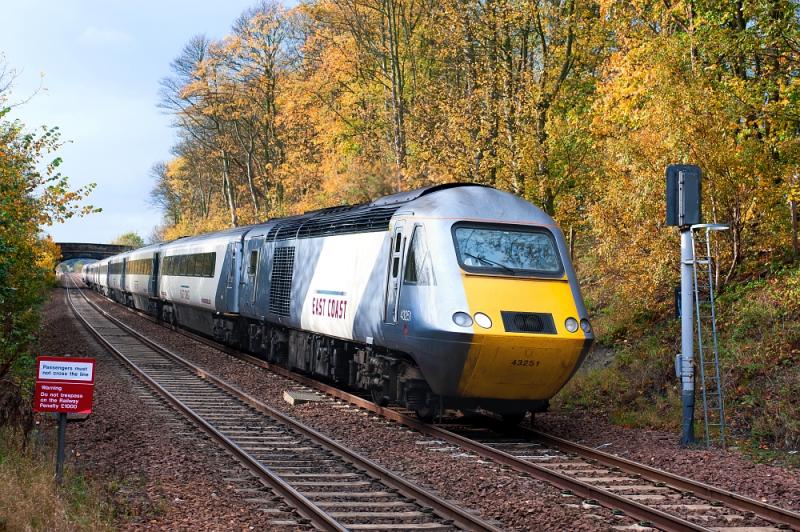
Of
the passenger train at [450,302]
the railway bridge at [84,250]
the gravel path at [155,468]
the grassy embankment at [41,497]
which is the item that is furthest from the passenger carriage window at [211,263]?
the railway bridge at [84,250]

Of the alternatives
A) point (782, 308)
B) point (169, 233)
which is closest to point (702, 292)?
point (782, 308)

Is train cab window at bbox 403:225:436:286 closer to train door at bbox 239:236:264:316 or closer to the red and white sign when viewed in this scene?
the red and white sign

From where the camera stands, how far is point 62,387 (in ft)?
27.6

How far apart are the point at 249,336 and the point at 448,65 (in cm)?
1104

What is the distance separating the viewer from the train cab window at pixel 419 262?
11.4 m

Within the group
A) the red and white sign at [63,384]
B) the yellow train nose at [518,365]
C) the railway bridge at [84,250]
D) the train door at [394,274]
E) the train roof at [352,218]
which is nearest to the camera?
the red and white sign at [63,384]

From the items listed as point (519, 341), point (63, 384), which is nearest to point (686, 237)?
point (519, 341)

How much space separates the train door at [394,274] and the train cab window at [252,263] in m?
8.89

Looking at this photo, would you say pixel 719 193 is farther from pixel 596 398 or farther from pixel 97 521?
pixel 97 521

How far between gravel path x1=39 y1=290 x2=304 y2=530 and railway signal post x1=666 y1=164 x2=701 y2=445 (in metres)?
5.49

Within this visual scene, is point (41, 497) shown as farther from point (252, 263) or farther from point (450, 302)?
point (252, 263)

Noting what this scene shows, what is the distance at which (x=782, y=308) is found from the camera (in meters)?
14.5

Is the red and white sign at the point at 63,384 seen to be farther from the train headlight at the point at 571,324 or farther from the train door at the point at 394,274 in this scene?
the train headlight at the point at 571,324

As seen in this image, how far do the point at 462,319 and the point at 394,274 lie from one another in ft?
5.60
